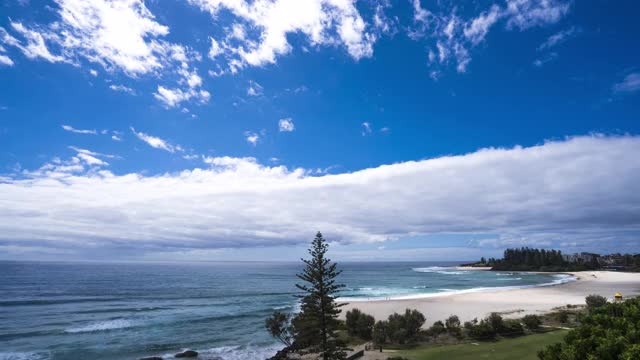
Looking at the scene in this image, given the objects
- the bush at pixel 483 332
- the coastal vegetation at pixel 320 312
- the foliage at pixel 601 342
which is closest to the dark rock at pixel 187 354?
the coastal vegetation at pixel 320 312

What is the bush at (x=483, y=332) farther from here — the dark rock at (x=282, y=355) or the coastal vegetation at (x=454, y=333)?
the dark rock at (x=282, y=355)

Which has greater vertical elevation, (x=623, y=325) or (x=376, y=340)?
(x=623, y=325)

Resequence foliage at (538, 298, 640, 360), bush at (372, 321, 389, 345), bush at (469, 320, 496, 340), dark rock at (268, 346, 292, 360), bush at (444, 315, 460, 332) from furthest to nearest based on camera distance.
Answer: bush at (444, 315, 460, 332) → bush at (372, 321, 389, 345) → bush at (469, 320, 496, 340) → dark rock at (268, 346, 292, 360) → foliage at (538, 298, 640, 360)

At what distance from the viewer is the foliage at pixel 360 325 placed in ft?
136

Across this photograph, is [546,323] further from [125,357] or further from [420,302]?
[125,357]

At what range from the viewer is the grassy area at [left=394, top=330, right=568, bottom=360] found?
29.3m

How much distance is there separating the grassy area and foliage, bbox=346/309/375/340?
772cm

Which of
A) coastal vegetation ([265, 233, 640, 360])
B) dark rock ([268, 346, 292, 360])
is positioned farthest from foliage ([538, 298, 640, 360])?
dark rock ([268, 346, 292, 360])

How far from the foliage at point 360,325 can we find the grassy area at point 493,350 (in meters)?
7.72

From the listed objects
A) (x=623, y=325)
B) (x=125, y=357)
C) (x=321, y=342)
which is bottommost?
(x=125, y=357)

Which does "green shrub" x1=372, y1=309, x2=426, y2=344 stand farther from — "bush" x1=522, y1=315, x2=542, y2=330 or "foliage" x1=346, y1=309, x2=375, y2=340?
"bush" x1=522, y1=315, x2=542, y2=330

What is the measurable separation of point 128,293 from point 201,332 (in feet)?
190

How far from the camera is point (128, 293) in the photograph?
99.2 meters

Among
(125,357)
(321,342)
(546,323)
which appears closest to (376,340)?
(321,342)
